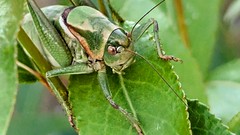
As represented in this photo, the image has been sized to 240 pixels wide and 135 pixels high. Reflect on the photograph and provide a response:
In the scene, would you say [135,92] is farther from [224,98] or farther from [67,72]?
[224,98]

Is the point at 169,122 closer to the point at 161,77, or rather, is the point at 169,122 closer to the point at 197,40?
the point at 161,77

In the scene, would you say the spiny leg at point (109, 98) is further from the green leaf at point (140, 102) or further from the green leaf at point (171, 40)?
the green leaf at point (171, 40)

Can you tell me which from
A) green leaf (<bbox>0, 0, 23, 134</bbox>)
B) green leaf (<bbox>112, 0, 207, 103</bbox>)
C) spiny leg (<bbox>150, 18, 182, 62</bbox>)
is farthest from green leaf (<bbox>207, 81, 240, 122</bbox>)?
green leaf (<bbox>0, 0, 23, 134</bbox>)

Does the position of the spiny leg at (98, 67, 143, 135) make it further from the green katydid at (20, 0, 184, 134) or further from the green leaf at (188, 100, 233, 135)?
the green leaf at (188, 100, 233, 135)

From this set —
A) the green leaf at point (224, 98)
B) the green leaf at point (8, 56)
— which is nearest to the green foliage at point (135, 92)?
the green leaf at point (8, 56)

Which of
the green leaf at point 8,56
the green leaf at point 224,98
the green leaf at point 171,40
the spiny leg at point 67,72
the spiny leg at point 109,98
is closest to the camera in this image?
the green leaf at point 8,56

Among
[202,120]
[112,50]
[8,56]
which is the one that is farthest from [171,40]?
[8,56]

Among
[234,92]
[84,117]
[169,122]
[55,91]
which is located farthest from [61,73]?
[234,92]
